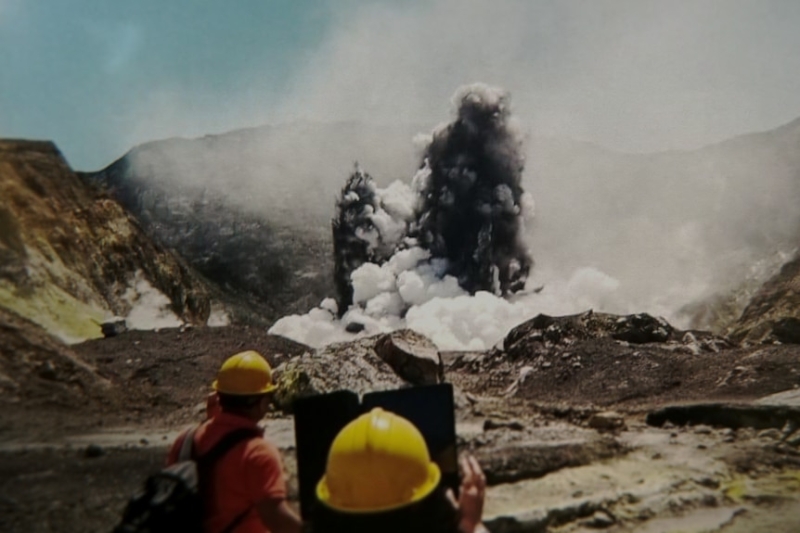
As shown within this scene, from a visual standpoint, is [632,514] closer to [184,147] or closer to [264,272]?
[264,272]

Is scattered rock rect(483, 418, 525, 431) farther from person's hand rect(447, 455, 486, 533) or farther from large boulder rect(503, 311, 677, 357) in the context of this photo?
large boulder rect(503, 311, 677, 357)

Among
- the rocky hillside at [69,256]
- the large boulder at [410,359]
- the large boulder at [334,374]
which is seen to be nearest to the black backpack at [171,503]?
the large boulder at [334,374]

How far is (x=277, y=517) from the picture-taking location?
2826 millimetres

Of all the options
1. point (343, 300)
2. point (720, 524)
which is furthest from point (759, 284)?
point (720, 524)

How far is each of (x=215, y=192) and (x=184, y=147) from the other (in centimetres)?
570

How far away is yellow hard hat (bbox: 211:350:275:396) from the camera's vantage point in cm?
324

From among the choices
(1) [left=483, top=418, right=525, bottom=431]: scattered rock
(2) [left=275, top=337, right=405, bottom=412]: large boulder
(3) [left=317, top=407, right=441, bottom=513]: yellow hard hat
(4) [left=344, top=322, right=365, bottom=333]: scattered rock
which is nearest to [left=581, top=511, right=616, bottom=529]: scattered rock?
(1) [left=483, top=418, right=525, bottom=431]: scattered rock

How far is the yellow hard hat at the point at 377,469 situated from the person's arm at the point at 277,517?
35.4 inches

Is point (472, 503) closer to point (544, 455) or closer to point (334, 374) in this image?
point (544, 455)

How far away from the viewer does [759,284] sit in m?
44.2

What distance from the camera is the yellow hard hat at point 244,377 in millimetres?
3242

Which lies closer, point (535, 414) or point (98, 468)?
point (98, 468)

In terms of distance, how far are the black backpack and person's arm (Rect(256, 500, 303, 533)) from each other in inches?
6.5

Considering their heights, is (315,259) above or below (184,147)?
below
